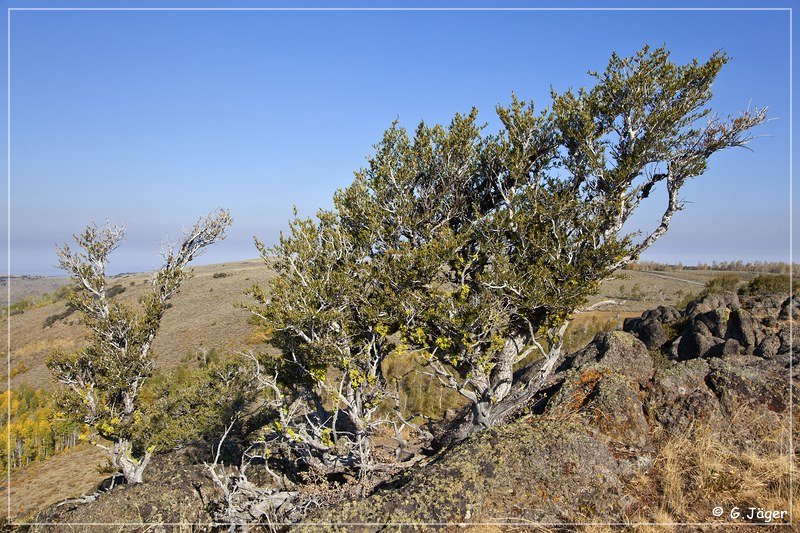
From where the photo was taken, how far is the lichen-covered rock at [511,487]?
7.21 metres

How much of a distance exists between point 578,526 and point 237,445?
47.3 ft

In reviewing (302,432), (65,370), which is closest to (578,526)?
(302,432)

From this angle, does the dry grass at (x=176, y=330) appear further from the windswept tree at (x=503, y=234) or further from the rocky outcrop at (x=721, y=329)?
the rocky outcrop at (x=721, y=329)

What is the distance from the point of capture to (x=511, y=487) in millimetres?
7707

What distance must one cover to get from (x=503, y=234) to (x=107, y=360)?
14406 millimetres

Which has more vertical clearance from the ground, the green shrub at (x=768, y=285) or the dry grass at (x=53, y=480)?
the green shrub at (x=768, y=285)

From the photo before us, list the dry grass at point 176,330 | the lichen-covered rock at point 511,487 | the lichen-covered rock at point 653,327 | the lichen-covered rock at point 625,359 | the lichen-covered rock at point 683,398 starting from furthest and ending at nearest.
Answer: the dry grass at point 176,330 < the lichen-covered rock at point 653,327 < the lichen-covered rock at point 625,359 < the lichen-covered rock at point 683,398 < the lichen-covered rock at point 511,487

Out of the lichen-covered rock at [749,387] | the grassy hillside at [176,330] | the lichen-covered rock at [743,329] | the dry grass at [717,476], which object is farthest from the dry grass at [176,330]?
the dry grass at [717,476]

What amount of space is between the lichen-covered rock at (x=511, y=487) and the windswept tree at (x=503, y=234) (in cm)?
298

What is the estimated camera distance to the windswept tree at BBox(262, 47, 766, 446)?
37.2ft

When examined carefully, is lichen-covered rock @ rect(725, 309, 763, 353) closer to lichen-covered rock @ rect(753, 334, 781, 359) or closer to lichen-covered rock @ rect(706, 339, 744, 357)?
lichen-covered rock @ rect(706, 339, 744, 357)

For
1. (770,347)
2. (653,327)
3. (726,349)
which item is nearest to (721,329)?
(653,327)

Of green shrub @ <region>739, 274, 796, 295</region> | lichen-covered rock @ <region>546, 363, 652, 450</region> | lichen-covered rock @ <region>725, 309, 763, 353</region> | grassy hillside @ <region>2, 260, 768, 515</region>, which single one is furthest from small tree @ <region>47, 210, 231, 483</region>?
green shrub @ <region>739, 274, 796, 295</region>

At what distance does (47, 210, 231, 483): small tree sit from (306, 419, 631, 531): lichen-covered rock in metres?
11.6
